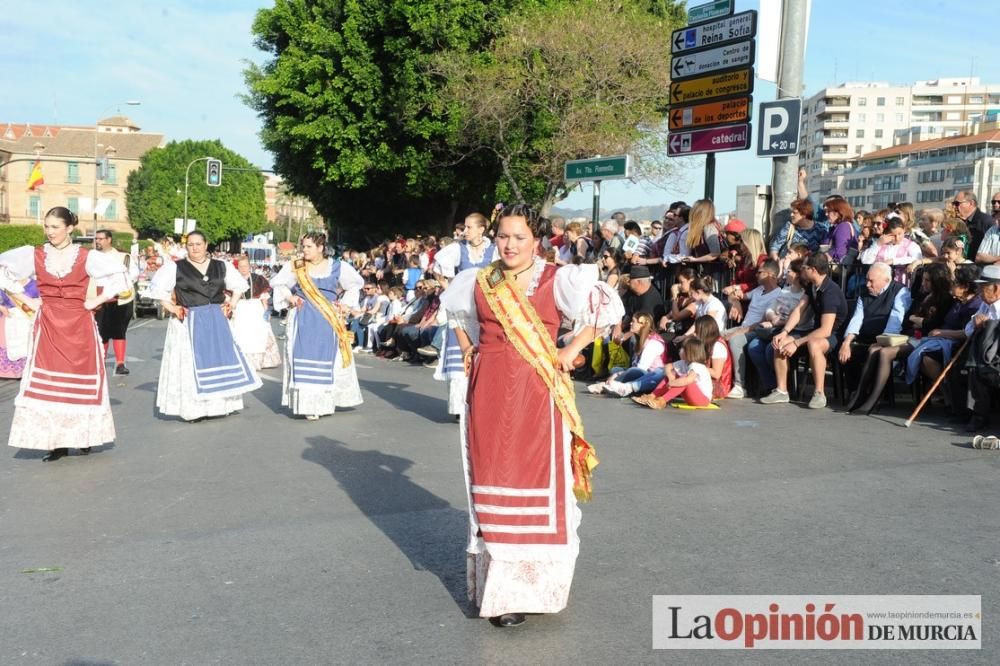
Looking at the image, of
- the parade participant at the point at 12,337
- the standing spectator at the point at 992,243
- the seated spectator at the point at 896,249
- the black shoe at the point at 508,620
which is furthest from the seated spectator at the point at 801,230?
the parade participant at the point at 12,337

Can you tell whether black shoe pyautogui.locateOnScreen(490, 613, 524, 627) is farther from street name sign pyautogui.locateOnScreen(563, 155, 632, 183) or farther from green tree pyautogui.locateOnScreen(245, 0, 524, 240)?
green tree pyautogui.locateOnScreen(245, 0, 524, 240)

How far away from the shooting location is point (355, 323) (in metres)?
22.2

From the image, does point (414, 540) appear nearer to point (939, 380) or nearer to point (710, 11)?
point (939, 380)

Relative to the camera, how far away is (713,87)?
1580 cm

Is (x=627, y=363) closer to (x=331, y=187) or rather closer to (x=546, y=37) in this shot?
(x=546, y=37)

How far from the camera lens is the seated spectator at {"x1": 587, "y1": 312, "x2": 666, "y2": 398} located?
41.5 ft

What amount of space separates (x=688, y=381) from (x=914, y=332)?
235cm

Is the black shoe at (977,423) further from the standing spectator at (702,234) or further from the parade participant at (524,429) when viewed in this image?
the parade participant at (524,429)

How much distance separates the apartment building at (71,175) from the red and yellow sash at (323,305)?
360 feet

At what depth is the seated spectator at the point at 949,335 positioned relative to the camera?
10336 millimetres

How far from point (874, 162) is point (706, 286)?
137067 millimetres

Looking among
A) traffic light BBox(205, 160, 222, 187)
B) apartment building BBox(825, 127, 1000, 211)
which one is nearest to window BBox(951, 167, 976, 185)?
apartment building BBox(825, 127, 1000, 211)

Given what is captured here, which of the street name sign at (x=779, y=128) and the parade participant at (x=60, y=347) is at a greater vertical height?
the street name sign at (x=779, y=128)

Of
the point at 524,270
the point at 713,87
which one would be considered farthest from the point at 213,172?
the point at 524,270
